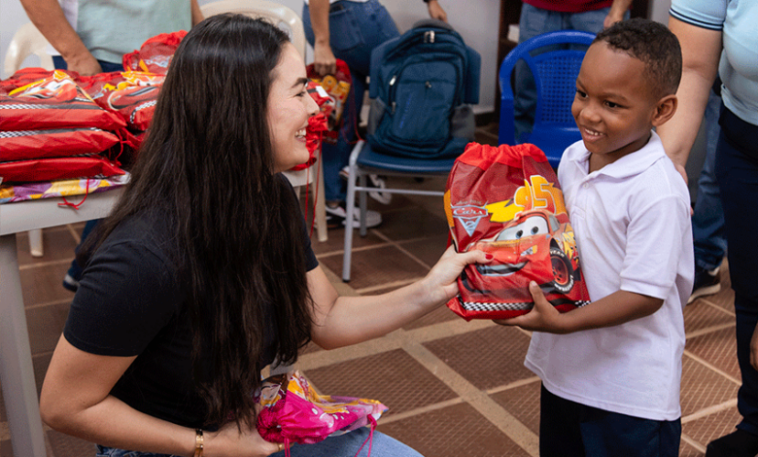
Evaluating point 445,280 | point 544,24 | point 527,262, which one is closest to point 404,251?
point 544,24

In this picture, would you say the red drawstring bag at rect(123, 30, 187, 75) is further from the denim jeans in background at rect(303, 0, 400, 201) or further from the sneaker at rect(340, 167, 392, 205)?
the sneaker at rect(340, 167, 392, 205)

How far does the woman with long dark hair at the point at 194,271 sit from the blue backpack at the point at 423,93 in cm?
172

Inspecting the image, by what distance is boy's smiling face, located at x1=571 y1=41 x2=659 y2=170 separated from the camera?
1099mm

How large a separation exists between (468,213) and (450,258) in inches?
3.9

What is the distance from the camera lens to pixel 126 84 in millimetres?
1583

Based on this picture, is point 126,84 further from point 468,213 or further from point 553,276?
point 553,276

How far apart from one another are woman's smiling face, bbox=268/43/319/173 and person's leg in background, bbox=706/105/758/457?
3.12 ft

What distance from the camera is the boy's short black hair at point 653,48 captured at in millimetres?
1095

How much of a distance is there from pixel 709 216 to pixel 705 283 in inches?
11.3

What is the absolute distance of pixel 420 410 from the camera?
2012 mm

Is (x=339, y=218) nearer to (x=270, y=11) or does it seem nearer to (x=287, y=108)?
(x=270, y=11)

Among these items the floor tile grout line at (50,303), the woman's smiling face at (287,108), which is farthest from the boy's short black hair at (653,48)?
the floor tile grout line at (50,303)

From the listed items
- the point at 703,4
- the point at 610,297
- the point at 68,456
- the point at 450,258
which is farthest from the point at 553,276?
the point at 68,456

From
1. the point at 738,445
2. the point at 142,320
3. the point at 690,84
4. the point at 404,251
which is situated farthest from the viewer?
the point at 404,251
